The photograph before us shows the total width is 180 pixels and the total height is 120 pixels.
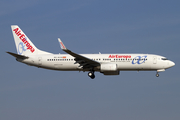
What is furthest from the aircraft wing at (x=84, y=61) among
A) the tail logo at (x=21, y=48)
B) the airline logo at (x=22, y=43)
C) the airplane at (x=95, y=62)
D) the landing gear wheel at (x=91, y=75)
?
the tail logo at (x=21, y=48)

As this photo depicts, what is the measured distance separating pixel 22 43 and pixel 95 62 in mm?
15129

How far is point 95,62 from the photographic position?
5472 centimetres

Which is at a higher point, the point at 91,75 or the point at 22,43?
the point at 22,43

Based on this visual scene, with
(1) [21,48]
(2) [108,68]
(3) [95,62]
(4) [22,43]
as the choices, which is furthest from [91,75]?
(4) [22,43]

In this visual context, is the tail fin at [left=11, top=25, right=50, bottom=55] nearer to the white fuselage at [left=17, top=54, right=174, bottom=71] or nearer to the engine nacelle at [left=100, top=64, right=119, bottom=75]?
the white fuselage at [left=17, top=54, right=174, bottom=71]

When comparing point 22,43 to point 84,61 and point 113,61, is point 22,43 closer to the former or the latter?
point 84,61

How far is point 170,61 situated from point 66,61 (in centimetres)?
1696

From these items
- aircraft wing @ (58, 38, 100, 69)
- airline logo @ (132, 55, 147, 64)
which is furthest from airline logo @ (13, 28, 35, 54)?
airline logo @ (132, 55, 147, 64)

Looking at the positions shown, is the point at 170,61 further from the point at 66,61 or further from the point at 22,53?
the point at 22,53

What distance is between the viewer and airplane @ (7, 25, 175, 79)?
54.8m

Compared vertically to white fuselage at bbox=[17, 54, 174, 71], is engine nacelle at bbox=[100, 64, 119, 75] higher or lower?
lower

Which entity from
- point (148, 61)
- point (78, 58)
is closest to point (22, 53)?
point (78, 58)

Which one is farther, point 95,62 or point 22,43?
point 22,43

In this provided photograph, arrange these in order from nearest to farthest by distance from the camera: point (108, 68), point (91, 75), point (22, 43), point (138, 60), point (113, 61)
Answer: point (108, 68)
point (138, 60)
point (113, 61)
point (91, 75)
point (22, 43)
